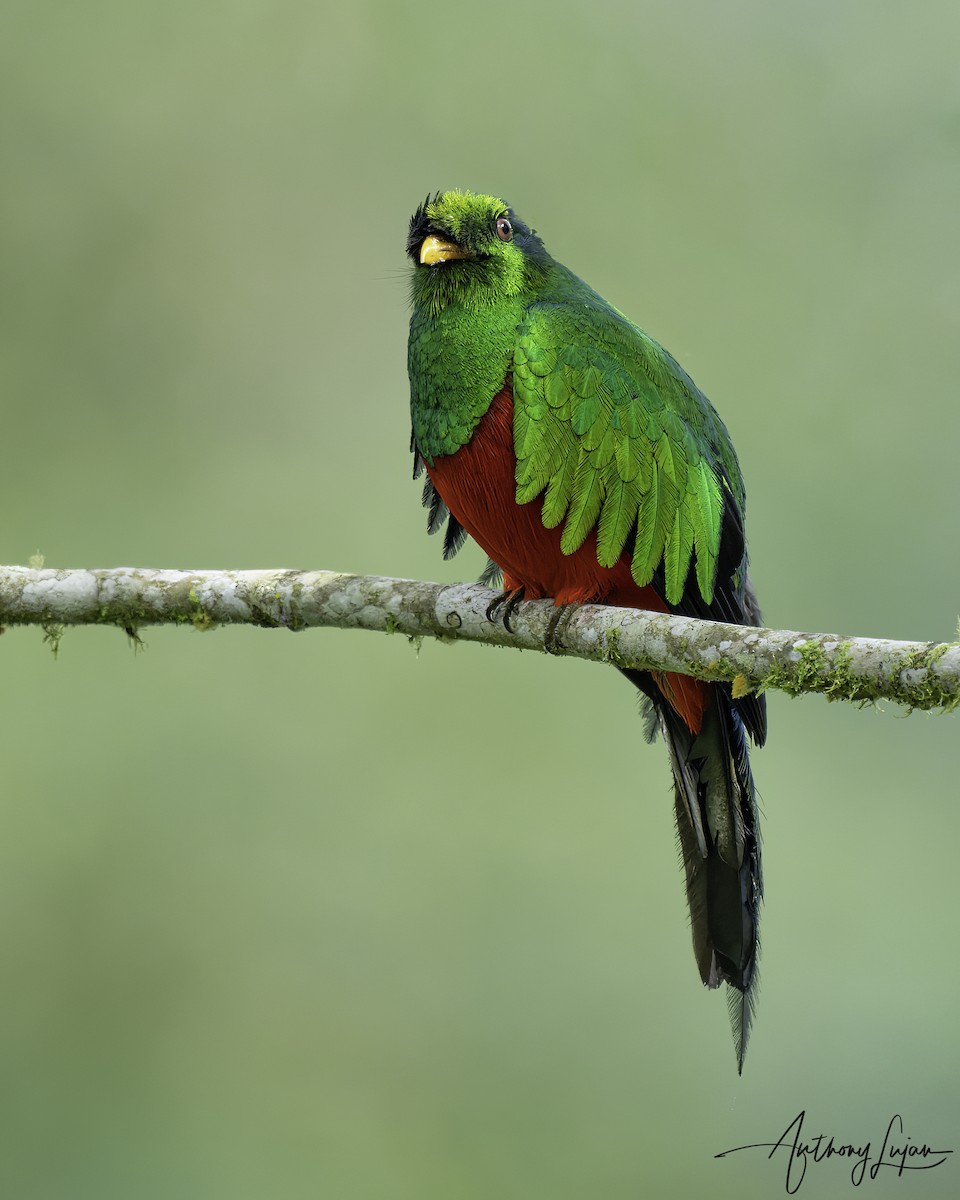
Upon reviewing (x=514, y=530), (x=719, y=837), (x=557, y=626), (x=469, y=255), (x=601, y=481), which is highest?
(x=469, y=255)

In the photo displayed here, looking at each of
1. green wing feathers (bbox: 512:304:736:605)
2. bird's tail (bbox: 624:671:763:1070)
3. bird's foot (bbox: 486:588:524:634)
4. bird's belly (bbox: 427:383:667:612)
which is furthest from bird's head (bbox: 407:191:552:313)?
bird's tail (bbox: 624:671:763:1070)

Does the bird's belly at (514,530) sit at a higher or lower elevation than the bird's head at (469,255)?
lower

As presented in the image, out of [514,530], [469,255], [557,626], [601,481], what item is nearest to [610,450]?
[601,481]

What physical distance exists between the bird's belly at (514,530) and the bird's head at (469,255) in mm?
347

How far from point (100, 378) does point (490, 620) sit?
4.78m

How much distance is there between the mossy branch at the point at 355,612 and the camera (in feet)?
8.19

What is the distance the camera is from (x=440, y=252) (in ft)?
10.7

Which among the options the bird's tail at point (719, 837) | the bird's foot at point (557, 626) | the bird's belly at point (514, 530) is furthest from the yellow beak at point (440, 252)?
the bird's tail at point (719, 837)

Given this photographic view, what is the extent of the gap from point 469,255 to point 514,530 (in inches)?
30.8

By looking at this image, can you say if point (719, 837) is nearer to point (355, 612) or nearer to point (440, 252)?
point (355, 612)

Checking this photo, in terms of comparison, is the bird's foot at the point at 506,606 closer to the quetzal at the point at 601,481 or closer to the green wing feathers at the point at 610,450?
the quetzal at the point at 601,481

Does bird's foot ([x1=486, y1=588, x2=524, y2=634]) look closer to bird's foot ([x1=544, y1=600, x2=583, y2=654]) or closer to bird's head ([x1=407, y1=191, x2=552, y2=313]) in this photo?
bird's foot ([x1=544, y1=600, x2=583, y2=654])

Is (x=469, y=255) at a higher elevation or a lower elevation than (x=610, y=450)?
higher

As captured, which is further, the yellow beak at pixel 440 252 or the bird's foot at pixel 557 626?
the yellow beak at pixel 440 252
